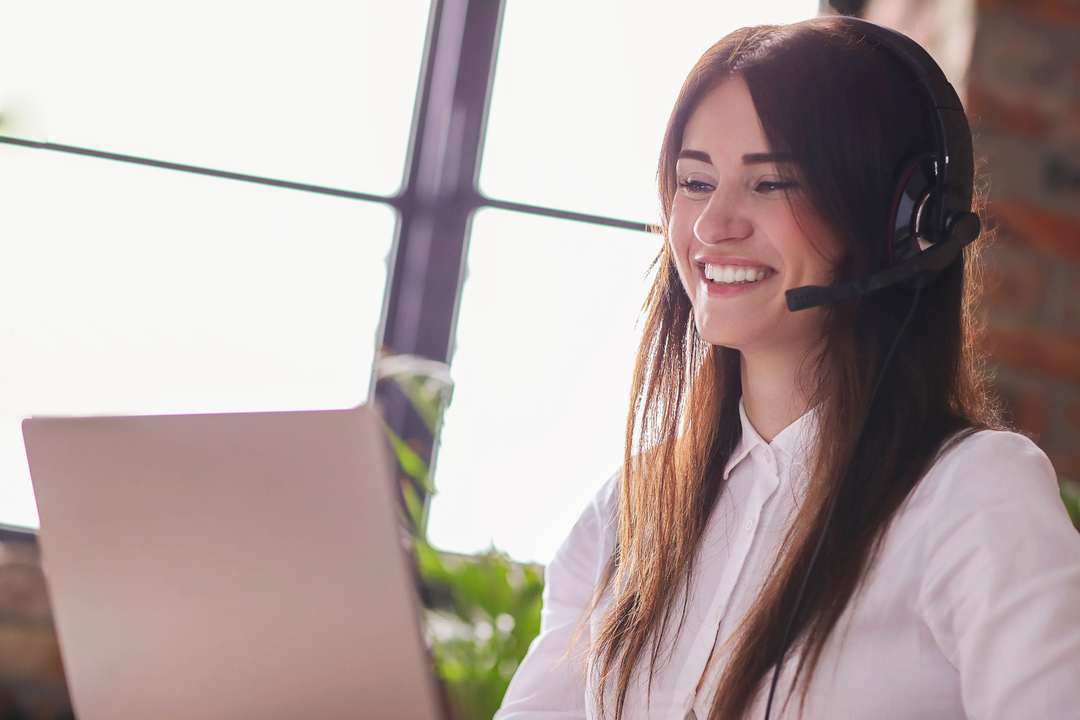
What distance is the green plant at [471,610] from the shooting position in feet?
3.91

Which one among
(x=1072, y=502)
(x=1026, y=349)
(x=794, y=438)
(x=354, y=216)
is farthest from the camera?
(x=354, y=216)

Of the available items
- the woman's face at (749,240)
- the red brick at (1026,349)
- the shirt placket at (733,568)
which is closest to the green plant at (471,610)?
the shirt placket at (733,568)

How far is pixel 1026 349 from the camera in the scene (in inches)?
56.6

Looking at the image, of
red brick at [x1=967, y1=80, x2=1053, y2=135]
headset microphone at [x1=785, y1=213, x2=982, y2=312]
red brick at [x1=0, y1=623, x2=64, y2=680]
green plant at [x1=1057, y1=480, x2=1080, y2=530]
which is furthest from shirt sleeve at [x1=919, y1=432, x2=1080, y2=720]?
red brick at [x1=0, y1=623, x2=64, y2=680]

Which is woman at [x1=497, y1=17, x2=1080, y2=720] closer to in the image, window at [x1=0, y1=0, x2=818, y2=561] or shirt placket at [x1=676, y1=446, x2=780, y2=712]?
shirt placket at [x1=676, y1=446, x2=780, y2=712]

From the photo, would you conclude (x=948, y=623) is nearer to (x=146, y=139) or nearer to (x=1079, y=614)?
(x=1079, y=614)

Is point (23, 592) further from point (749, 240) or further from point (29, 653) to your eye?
point (749, 240)

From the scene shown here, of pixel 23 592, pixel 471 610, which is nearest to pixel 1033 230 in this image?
pixel 471 610

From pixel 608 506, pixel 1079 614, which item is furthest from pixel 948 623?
pixel 608 506

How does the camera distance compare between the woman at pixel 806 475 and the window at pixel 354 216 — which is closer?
the woman at pixel 806 475

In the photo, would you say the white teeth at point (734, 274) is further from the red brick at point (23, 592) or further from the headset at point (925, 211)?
the red brick at point (23, 592)

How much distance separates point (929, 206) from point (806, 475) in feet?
0.89

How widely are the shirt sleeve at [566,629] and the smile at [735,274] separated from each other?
0.99 ft

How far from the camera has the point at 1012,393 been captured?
1.43 m
